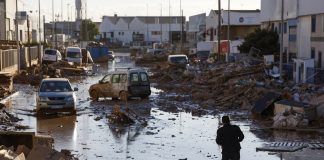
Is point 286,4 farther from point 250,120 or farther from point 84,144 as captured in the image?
point 84,144

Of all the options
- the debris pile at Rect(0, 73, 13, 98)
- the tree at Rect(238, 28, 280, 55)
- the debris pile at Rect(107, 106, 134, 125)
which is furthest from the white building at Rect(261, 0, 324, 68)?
the debris pile at Rect(107, 106, 134, 125)

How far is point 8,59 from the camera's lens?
2208 inches

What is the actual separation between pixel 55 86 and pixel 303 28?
26745 millimetres

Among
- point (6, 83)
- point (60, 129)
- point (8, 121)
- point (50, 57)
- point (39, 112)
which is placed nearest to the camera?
point (60, 129)

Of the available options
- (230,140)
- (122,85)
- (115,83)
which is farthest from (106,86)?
(230,140)

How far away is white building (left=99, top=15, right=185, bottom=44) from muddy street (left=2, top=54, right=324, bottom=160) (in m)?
135

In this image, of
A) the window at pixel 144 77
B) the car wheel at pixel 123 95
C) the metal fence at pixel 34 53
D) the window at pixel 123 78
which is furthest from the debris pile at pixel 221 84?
the metal fence at pixel 34 53

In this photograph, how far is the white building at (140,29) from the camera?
172875mm

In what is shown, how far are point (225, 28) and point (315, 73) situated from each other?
192 feet

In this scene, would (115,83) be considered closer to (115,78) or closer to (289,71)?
(115,78)

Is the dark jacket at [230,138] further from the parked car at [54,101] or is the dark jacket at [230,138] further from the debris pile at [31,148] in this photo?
the parked car at [54,101]

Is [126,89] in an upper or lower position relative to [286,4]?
lower

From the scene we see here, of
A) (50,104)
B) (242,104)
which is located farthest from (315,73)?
(50,104)

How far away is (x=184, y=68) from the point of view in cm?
6438
